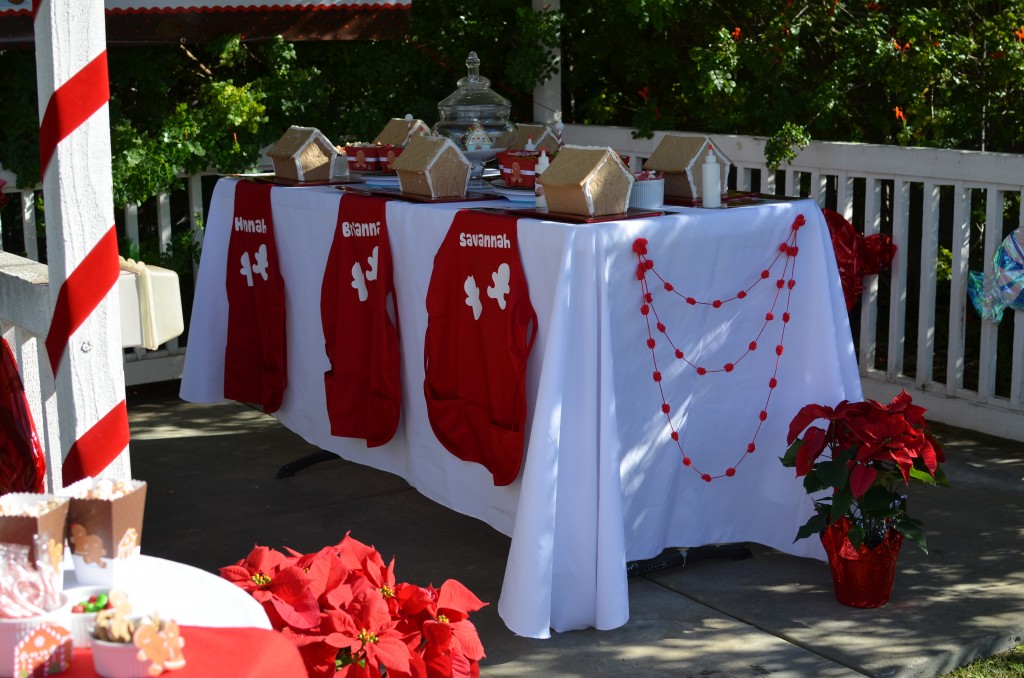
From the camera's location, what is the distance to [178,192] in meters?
6.81

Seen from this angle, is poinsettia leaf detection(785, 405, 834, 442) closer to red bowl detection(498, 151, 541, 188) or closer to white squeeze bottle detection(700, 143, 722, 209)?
white squeeze bottle detection(700, 143, 722, 209)

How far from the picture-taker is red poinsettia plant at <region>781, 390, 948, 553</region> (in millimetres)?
3348

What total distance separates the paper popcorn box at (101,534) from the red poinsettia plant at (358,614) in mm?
363

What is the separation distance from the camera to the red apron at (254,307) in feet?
15.6

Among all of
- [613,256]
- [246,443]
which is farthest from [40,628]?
[246,443]

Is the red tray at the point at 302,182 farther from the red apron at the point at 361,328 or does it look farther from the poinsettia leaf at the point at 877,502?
the poinsettia leaf at the point at 877,502

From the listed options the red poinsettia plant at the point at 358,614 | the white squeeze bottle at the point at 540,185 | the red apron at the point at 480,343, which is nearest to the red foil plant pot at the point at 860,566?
the red apron at the point at 480,343

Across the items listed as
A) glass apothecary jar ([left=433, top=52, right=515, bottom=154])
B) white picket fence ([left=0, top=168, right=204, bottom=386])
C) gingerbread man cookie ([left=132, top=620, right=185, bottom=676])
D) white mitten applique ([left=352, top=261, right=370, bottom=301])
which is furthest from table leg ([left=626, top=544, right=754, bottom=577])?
white picket fence ([left=0, top=168, right=204, bottom=386])

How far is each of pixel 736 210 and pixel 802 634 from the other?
121 centimetres

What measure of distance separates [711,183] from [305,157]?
1.72 meters

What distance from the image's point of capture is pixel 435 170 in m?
4.08

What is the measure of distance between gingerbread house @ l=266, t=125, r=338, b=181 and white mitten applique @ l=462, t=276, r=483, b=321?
134 centimetres

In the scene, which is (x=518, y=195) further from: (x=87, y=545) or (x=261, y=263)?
(x=87, y=545)

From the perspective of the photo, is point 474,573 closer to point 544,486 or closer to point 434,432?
point 434,432
